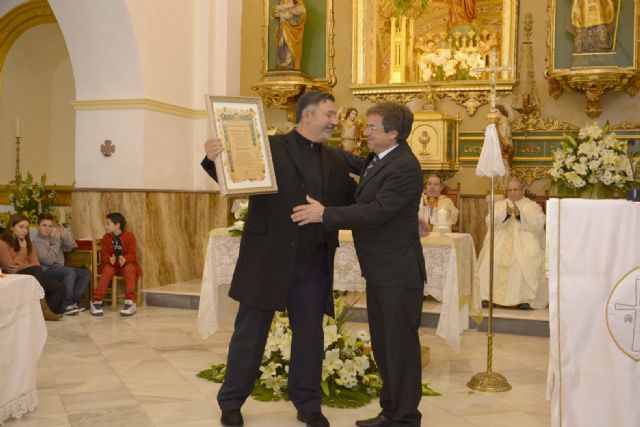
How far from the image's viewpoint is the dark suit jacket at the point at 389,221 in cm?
409

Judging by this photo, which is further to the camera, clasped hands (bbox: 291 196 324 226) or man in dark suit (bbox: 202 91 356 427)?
man in dark suit (bbox: 202 91 356 427)

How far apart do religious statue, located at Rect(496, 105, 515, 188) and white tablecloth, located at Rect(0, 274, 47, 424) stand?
21.2ft

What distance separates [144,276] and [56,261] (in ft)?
3.73

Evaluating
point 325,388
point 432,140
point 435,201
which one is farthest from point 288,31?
point 325,388

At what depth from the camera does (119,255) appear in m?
8.96

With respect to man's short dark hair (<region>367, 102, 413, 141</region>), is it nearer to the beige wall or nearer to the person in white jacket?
the person in white jacket

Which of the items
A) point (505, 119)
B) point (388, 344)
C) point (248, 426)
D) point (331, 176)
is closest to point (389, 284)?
point (388, 344)

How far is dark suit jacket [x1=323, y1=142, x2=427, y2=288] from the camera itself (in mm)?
4086

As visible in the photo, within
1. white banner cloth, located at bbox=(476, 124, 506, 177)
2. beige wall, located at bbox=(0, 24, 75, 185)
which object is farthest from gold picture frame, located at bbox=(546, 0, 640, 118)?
beige wall, located at bbox=(0, 24, 75, 185)

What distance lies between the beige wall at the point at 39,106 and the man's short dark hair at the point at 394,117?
9321 millimetres

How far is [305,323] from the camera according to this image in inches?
175

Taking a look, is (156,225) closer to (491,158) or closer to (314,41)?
(314,41)

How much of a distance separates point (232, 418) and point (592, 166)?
4489mm

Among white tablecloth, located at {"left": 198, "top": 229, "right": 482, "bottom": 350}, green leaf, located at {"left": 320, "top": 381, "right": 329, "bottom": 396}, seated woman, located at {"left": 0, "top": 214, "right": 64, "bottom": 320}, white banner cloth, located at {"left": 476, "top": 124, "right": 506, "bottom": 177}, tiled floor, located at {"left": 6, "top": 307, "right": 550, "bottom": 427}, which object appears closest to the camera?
tiled floor, located at {"left": 6, "top": 307, "right": 550, "bottom": 427}
